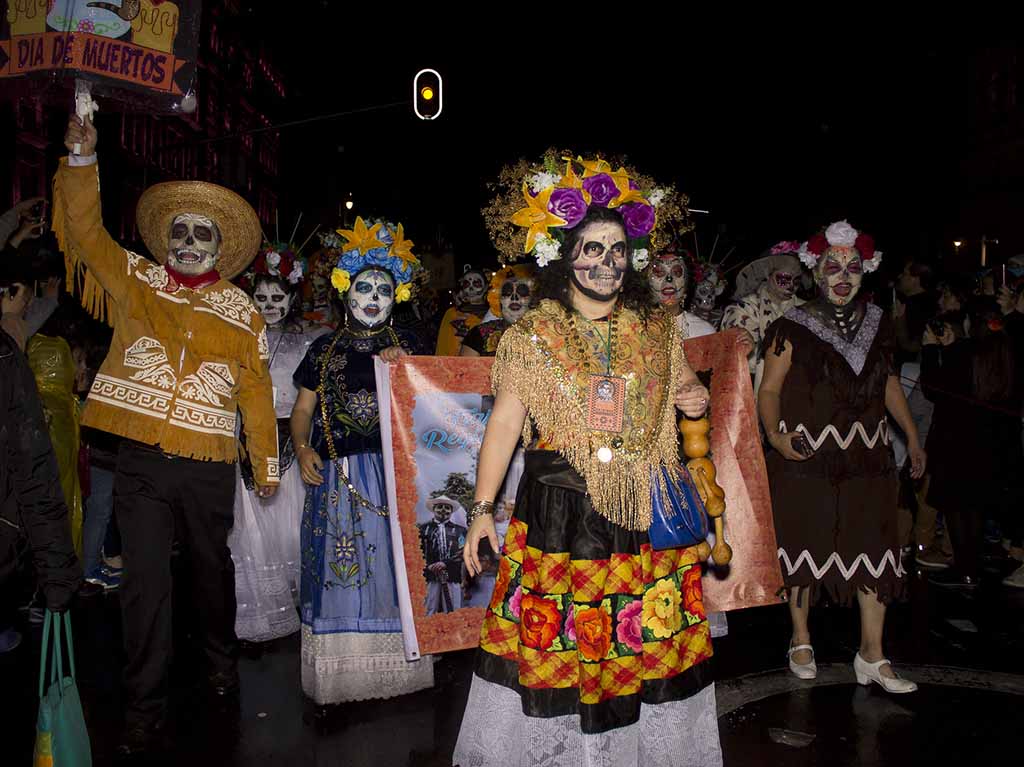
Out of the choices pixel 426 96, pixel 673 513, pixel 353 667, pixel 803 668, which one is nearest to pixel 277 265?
pixel 353 667

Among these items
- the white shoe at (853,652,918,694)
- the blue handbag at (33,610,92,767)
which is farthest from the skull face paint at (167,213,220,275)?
the white shoe at (853,652,918,694)

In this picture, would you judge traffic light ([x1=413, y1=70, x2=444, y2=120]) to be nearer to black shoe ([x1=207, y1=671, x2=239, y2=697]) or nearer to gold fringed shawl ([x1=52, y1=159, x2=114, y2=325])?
gold fringed shawl ([x1=52, y1=159, x2=114, y2=325])

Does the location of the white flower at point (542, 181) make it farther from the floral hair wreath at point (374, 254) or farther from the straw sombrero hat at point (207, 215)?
the straw sombrero hat at point (207, 215)

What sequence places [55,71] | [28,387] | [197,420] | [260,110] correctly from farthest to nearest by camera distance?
[260,110], [197,420], [55,71], [28,387]

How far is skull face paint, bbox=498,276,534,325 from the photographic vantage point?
20.2ft

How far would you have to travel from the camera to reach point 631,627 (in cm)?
325

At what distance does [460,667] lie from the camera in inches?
208

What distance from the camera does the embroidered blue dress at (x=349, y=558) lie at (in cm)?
468

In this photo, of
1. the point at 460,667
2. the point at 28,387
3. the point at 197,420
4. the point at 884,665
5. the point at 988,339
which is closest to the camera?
the point at 28,387

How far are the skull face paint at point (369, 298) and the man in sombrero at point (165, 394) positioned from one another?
20.6 inches

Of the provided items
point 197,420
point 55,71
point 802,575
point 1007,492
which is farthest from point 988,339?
point 55,71

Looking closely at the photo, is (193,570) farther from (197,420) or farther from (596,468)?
(596,468)

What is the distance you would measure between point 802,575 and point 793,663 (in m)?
0.54

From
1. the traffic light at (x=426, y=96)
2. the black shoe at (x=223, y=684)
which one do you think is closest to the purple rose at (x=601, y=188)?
the black shoe at (x=223, y=684)
